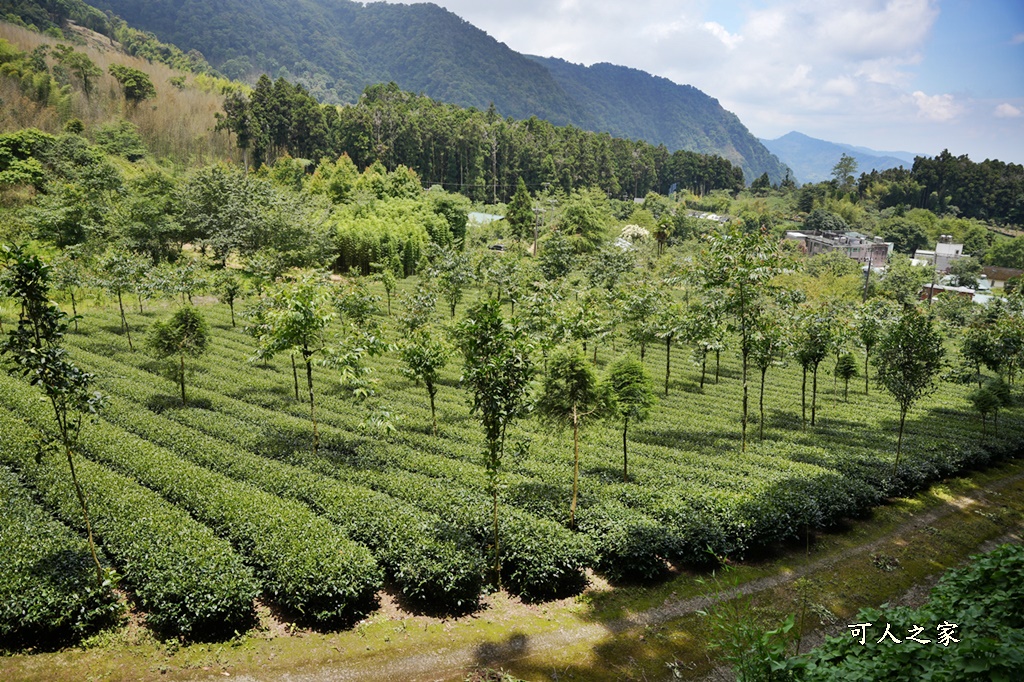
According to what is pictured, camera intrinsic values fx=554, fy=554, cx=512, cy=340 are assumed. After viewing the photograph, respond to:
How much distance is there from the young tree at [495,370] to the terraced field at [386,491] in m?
2.19

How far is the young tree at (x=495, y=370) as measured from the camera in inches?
476

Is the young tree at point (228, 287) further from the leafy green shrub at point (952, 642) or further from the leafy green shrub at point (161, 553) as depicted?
the leafy green shrub at point (952, 642)

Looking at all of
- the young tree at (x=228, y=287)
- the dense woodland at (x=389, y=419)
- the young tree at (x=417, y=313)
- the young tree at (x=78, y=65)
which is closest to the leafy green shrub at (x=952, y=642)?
the dense woodland at (x=389, y=419)

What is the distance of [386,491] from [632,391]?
24.8ft

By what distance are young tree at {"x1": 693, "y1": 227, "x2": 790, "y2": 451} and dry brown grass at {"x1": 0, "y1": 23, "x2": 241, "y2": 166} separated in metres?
67.4

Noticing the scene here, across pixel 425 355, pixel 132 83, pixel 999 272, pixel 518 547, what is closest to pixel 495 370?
pixel 518 547

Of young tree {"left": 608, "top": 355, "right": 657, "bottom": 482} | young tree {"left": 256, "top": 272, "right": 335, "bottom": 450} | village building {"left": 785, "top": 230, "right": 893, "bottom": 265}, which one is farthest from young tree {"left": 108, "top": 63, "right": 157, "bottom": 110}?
village building {"left": 785, "top": 230, "right": 893, "bottom": 265}

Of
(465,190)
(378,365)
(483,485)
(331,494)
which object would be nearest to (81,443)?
(331,494)

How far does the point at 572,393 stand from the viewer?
14.5 meters

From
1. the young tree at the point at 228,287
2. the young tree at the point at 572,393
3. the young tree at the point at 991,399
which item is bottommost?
the young tree at the point at 991,399

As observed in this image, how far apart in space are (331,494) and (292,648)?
439 cm

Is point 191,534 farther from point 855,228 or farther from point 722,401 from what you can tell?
point 855,228

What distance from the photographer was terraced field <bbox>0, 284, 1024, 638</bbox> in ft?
37.9

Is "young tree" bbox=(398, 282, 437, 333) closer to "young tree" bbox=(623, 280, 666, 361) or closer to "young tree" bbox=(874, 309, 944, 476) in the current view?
"young tree" bbox=(623, 280, 666, 361)
